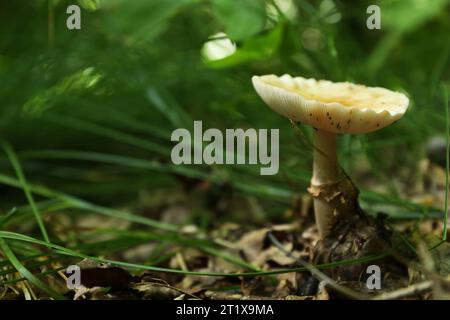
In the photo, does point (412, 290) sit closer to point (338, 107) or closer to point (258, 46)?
point (338, 107)

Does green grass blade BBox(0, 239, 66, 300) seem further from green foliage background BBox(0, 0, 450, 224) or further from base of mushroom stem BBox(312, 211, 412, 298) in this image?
green foliage background BBox(0, 0, 450, 224)

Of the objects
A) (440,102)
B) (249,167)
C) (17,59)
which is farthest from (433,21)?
(17,59)

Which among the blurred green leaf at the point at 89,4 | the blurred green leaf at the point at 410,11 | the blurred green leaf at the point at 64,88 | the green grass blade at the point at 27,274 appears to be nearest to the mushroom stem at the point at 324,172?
the green grass blade at the point at 27,274

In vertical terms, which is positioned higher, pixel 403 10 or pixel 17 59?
pixel 403 10

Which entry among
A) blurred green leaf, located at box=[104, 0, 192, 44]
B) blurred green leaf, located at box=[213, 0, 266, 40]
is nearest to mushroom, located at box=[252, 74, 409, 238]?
blurred green leaf, located at box=[213, 0, 266, 40]

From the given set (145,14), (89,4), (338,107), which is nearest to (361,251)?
(338,107)
